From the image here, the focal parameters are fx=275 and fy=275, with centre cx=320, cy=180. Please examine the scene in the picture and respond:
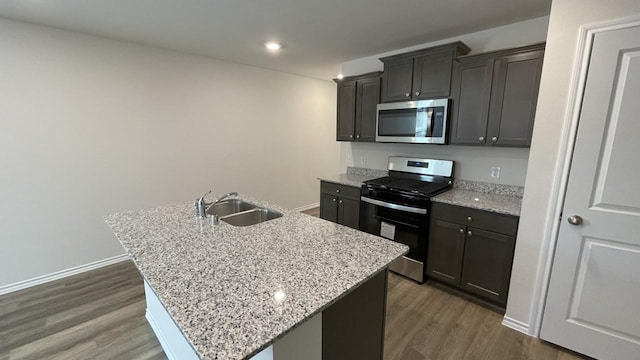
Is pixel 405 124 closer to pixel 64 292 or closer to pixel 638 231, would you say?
pixel 638 231

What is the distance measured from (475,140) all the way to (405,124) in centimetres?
68

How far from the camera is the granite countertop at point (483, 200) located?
2.18 meters

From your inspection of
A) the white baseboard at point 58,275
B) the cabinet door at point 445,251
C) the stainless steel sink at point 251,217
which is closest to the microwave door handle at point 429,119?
the cabinet door at point 445,251

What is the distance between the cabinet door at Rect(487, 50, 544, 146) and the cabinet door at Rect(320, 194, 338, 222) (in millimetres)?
1796

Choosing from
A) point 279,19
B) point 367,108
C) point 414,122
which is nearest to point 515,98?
point 414,122

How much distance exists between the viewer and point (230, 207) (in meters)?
2.40

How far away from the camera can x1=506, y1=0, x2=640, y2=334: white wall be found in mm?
1638

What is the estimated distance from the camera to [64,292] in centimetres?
257

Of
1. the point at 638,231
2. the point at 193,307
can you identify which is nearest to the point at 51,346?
the point at 193,307

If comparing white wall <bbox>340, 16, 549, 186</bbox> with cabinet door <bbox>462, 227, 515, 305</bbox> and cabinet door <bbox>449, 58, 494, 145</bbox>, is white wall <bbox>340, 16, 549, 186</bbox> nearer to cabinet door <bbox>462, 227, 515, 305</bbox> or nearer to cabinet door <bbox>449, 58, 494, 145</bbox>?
cabinet door <bbox>449, 58, 494, 145</bbox>

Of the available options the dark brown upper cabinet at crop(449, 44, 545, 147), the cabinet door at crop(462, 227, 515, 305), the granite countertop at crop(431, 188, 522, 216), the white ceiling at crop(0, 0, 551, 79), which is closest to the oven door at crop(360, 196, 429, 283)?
the granite countertop at crop(431, 188, 522, 216)

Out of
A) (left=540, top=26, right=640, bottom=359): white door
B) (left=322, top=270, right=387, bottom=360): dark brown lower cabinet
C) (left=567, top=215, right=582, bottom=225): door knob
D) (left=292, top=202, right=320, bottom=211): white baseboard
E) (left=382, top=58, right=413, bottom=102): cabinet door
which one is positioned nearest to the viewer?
(left=322, top=270, right=387, bottom=360): dark brown lower cabinet

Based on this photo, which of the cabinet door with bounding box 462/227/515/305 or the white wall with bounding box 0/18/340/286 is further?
the white wall with bounding box 0/18/340/286

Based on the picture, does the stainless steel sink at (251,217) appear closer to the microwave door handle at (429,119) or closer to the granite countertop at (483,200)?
the granite countertop at (483,200)
